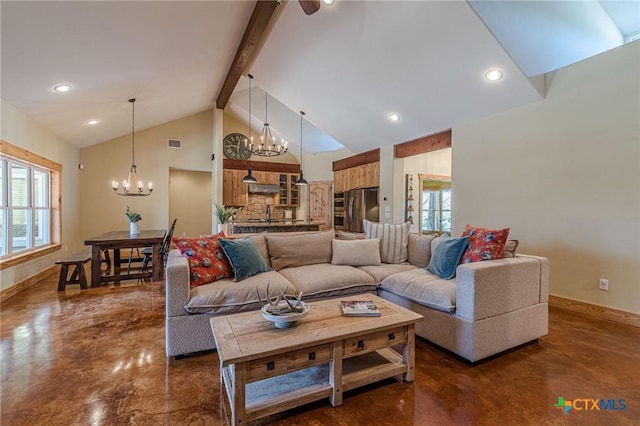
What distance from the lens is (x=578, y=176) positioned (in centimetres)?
328

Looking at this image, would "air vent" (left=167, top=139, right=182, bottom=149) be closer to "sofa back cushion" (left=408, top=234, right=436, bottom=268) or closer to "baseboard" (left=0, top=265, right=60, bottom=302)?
"baseboard" (left=0, top=265, right=60, bottom=302)

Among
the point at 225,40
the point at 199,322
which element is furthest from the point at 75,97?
the point at 199,322

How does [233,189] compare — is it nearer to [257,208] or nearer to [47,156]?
[257,208]

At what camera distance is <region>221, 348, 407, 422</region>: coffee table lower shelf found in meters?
1.60

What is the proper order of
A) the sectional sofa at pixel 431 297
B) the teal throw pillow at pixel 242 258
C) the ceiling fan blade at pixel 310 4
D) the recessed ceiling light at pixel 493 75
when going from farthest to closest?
1. the recessed ceiling light at pixel 493 75
2. the teal throw pillow at pixel 242 258
3. the ceiling fan blade at pixel 310 4
4. the sectional sofa at pixel 431 297

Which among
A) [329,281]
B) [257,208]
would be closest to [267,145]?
[257,208]

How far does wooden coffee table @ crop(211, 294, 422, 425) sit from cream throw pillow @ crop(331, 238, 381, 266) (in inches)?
48.8

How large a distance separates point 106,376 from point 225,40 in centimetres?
404

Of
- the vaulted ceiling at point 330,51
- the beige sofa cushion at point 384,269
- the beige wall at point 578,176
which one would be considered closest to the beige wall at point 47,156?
the vaulted ceiling at point 330,51

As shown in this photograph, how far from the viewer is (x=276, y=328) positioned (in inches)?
68.9

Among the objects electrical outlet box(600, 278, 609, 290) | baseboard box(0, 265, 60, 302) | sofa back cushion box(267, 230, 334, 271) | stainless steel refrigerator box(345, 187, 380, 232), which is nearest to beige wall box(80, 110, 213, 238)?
baseboard box(0, 265, 60, 302)

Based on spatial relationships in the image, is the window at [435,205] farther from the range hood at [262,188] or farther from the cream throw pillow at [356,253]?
the range hood at [262,188]

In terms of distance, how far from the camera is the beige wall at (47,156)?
12.2ft

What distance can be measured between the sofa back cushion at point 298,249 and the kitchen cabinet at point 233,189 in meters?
4.97
